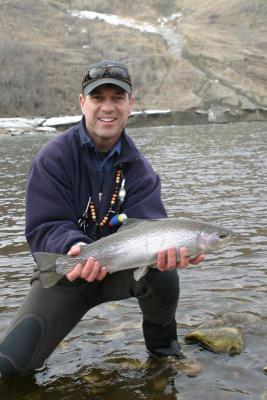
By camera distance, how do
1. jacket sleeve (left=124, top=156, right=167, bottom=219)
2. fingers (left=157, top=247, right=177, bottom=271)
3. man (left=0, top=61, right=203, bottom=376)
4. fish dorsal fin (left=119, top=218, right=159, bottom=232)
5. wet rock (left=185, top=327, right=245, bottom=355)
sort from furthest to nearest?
wet rock (left=185, top=327, right=245, bottom=355), jacket sleeve (left=124, top=156, right=167, bottom=219), man (left=0, top=61, right=203, bottom=376), fish dorsal fin (left=119, top=218, right=159, bottom=232), fingers (left=157, top=247, right=177, bottom=271)

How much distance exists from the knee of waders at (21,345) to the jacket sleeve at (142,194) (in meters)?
1.20

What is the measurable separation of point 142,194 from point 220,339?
58.6 inches

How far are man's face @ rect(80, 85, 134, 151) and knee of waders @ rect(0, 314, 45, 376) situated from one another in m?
1.59

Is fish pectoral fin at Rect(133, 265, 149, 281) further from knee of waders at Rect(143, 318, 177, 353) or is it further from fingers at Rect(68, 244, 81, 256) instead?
knee of waders at Rect(143, 318, 177, 353)

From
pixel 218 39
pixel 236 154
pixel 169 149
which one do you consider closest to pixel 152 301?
pixel 236 154

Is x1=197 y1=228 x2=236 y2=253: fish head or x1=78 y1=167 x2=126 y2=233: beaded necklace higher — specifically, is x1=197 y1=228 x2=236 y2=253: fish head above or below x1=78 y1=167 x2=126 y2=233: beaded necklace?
below

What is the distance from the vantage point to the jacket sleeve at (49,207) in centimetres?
415

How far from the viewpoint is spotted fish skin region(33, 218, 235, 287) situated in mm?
3820

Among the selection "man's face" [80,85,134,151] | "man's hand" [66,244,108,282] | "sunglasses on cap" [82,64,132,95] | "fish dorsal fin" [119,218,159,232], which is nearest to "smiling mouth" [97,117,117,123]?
"man's face" [80,85,134,151]

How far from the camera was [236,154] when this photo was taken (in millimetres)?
21328

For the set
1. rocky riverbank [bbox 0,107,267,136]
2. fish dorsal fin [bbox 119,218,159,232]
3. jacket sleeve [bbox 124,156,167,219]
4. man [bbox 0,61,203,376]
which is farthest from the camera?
rocky riverbank [bbox 0,107,267,136]

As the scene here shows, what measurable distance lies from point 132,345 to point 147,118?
42356 mm

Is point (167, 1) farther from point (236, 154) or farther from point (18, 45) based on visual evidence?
point (236, 154)

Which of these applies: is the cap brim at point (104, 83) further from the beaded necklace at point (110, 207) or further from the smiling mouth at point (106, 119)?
the beaded necklace at point (110, 207)
